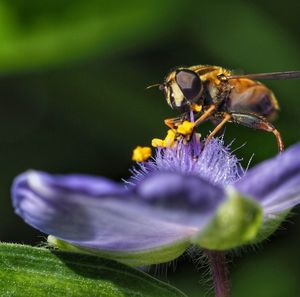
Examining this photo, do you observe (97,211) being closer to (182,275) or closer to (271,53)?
(182,275)

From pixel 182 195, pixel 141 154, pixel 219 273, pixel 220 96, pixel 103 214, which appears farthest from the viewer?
pixel 220 96

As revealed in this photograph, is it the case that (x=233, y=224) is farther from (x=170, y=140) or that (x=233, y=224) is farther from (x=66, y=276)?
(x=170, y=140)

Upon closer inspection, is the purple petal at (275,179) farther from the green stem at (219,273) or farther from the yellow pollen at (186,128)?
the yellow pollen at (186,128)

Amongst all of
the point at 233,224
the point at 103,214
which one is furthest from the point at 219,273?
the point at 103,214

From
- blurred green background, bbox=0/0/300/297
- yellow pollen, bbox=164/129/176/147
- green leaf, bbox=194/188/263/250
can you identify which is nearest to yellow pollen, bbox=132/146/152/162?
yellow pollen, bbox=164/129/176/147

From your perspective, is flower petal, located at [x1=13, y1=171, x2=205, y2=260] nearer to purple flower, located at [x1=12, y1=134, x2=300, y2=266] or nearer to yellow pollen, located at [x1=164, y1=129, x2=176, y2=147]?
purple flower, located at [x1=12, y1=134, x2=300, y2=266]

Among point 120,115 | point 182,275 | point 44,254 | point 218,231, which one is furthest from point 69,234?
point 120,115
